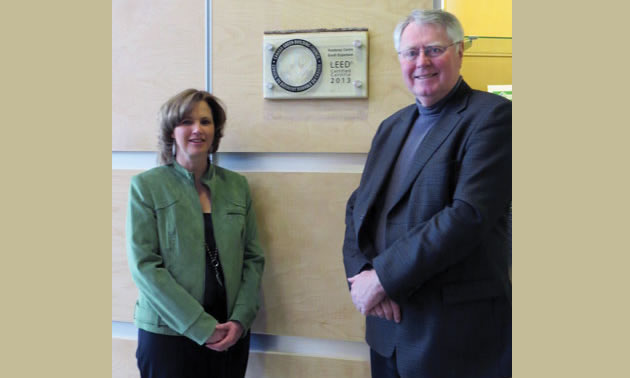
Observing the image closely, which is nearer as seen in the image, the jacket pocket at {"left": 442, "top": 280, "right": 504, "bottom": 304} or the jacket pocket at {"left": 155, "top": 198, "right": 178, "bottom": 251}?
the jacket pocket at {"left": 442, "top": 280, "right": 504, "bottom": 304}

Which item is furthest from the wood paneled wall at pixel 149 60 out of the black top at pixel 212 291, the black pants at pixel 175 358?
the black pants at pixel 175 358

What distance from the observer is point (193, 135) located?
186 cm

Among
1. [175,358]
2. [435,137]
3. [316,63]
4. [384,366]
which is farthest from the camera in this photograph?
[316,63]

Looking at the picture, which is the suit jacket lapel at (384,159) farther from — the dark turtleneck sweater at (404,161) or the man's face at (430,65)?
the man's face at (430,65)

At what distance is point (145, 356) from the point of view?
180 cm

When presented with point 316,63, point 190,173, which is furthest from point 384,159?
point 190,173

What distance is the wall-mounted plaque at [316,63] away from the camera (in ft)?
6.64

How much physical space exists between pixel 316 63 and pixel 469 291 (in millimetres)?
1060

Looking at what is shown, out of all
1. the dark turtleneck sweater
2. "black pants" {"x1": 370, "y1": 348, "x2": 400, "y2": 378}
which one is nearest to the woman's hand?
"black pants" {"x1": 370, "y1": 348, "x2": 400, "y2": 378}

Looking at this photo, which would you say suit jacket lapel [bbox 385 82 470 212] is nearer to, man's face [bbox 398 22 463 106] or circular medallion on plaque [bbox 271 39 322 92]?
man's face [bbox 398 22 463 106]

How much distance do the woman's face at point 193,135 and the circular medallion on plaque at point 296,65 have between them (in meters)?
0.35

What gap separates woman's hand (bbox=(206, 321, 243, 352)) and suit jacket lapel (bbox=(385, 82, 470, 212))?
0.73 metres

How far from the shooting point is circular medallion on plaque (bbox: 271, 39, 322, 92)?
2051mm

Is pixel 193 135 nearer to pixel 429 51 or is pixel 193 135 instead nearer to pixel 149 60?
pixel 149 60
